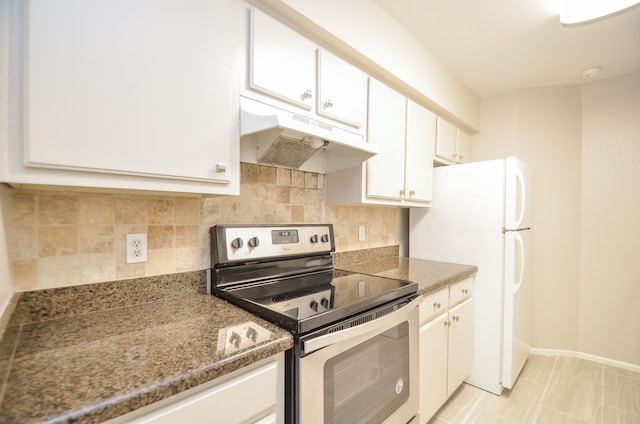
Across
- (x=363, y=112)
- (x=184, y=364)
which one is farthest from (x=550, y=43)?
(x=184, y=364)

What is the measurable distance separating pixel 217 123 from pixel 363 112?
2.94 ft

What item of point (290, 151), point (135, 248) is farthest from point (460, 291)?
point (135, 248)

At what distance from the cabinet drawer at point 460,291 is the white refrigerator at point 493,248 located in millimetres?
95

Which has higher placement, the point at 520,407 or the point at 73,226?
the point at 73,226

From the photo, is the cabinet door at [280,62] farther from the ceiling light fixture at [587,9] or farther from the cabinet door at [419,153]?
the ceiling light fixture at [587,9]


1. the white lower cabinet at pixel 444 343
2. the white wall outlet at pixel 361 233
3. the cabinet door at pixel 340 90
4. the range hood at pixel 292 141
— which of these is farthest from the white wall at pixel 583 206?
the range hood at pixel 292 141

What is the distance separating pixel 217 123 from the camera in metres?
1.04

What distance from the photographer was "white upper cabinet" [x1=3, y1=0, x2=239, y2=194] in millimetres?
724

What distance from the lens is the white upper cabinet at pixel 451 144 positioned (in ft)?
7.73

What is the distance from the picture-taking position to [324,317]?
3.13 ft

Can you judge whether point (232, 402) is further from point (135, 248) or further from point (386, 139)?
→ point (386, 139)

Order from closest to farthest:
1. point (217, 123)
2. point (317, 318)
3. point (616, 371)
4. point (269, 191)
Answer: point (317, 318) → point (217, 123) → point (269, 191) → point (616, 371)

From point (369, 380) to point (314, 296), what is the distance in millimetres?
393

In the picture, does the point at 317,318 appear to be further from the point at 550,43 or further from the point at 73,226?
the point at 550,43
